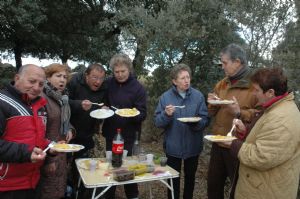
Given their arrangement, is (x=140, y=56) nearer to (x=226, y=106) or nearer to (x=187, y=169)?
(x=187, y=169)

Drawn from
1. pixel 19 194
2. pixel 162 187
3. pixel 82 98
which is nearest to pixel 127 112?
pixel 82 98

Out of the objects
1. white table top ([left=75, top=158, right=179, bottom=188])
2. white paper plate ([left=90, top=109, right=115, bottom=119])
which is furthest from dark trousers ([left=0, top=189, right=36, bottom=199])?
white paper plate ([left=90, top=109, right=115, bottom=119])

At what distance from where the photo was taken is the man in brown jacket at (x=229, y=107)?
3.20 metres

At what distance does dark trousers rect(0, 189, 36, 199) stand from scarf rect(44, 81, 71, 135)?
77cm

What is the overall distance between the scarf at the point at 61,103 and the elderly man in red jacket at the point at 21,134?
1.76 ft

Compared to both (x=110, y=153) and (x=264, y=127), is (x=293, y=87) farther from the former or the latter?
(x=110, y=153)

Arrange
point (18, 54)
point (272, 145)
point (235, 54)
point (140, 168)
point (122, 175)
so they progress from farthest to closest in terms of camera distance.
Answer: point (18, 54)
point (235, 54)
point (140, 168)
point (122, 175)
point (272, 145)

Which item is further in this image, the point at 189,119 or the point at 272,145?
the point at 189,119

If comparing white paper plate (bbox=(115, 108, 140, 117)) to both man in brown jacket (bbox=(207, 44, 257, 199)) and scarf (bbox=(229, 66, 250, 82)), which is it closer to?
man in brown jacket (bbox=(207, 44, 257, 199))

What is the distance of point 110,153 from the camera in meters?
3.46

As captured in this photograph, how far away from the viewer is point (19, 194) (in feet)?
8.02

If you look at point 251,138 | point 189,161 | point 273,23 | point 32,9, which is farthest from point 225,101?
point 32,9

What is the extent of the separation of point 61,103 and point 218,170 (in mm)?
1773

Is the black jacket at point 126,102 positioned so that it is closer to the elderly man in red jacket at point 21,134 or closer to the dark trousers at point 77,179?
the dark trousers at point 77,179
